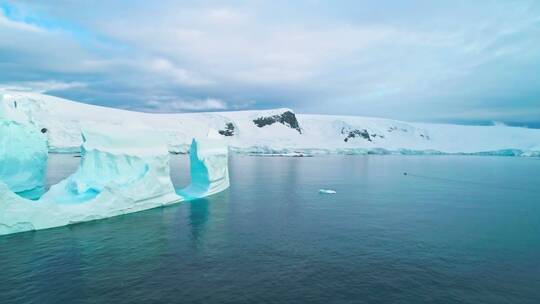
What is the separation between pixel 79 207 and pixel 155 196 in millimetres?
4538

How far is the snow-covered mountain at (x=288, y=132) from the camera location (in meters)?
67.2

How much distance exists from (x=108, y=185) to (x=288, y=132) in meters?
82.3

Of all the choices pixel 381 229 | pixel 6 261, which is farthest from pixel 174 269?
pixel 381 229

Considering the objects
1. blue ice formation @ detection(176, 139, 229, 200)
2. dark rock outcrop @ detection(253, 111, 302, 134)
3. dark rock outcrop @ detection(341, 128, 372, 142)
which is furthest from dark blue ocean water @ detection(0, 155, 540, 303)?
dark rock outcrop @ detection(341, 128, 372, 142)

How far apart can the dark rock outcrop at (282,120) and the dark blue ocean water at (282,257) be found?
77.7 metres

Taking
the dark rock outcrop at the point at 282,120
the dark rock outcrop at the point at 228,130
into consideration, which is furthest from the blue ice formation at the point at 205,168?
the dark rock outcrop at the point at 282,120

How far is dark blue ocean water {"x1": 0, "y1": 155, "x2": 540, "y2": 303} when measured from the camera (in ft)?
30.9

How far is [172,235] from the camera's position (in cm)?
1459

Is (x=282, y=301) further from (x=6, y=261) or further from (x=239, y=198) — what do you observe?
(x=239, y=198)

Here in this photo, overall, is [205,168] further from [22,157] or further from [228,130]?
[228,130]

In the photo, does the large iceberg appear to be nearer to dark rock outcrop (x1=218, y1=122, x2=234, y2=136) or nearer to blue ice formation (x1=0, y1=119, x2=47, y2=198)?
blue ice formation (x1=0, y1=119, x2=47, y2=198)

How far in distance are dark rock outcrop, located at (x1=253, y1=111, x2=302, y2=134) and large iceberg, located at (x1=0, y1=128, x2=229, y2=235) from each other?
76.6 metres

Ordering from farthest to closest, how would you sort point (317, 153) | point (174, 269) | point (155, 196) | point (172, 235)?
point (317, 153), point (155, 196), point (172, 235), point (174, 269)

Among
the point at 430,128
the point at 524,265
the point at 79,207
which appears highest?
the point at 430,128
